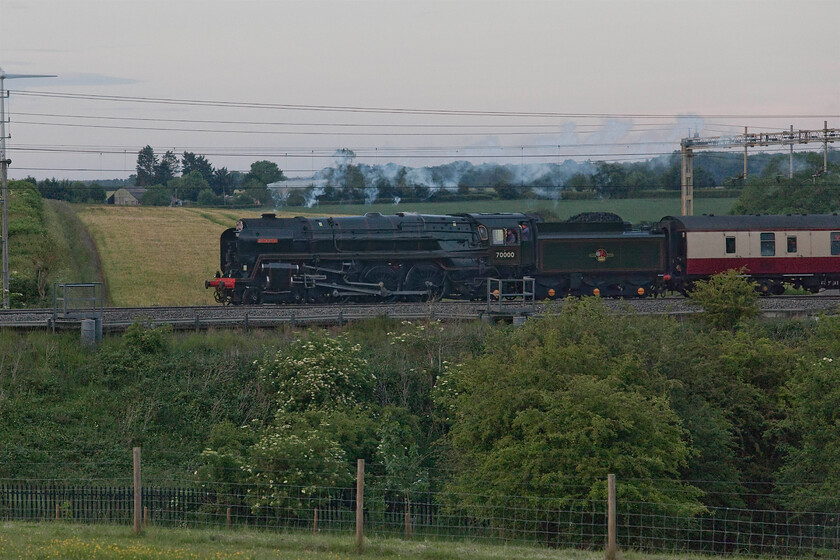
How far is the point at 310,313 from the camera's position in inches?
1188

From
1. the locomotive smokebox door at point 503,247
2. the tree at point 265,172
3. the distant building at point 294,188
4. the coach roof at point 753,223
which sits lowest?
the locomotive smokebox door at point 503,247

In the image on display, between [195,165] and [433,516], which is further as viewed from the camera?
[195,165]

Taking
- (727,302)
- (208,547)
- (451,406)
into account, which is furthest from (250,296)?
(208,547)

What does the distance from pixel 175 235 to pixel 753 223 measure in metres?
39.7

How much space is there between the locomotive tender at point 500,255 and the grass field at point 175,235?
451 inches

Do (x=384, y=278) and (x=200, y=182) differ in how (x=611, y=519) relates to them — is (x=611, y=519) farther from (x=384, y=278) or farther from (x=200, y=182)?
(x=200, y=182)

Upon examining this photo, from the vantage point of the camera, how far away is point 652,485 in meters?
17.4

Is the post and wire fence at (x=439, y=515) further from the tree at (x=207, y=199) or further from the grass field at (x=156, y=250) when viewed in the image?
the tree at (x=207, y=199)

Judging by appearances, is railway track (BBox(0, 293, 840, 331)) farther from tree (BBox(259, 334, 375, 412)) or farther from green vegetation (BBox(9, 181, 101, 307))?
green vegetation (BBox(9, 181, 101, 307))

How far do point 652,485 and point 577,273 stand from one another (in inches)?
794

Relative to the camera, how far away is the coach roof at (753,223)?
3772cm

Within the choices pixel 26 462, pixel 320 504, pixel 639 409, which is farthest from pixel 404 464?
pixel 26 462

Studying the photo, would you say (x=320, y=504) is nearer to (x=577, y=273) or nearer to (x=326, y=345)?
(x=326, y=345)

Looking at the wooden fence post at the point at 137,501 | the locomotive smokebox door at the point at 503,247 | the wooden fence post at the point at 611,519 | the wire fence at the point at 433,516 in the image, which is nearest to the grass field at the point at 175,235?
the locomotive smokebox door at the point at 503,247
